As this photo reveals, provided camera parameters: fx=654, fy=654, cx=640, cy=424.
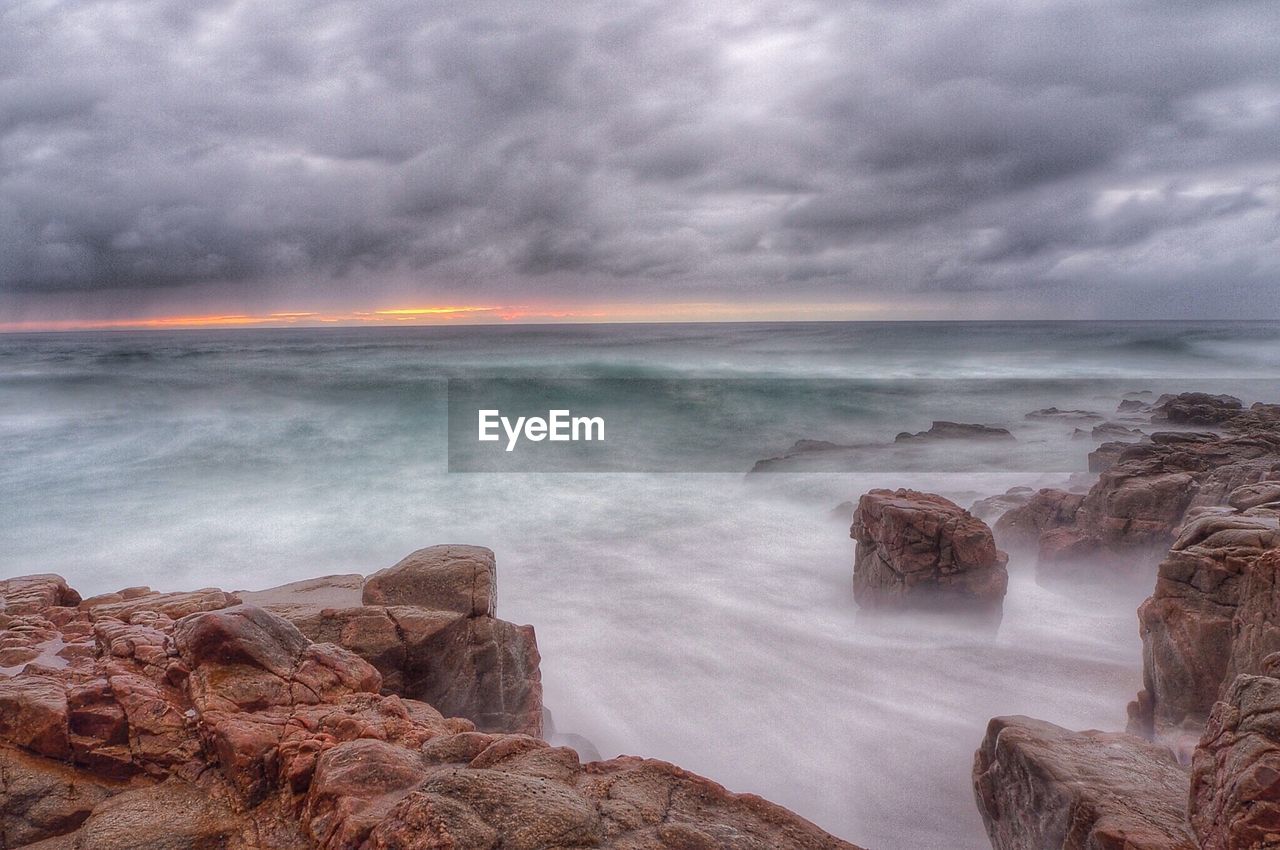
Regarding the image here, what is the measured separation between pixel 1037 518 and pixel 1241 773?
1194 centimetres

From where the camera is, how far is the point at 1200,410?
22.2 meters

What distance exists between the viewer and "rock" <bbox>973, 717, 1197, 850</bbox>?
14.9 ft

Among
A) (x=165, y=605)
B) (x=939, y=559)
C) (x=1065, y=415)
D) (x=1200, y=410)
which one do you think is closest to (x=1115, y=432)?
(x=1200, y=410)

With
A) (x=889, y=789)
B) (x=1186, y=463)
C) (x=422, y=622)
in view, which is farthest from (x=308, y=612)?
(x=1186, y=463)

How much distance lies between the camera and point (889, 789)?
8.52 meters

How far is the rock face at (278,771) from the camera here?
12.2 feet

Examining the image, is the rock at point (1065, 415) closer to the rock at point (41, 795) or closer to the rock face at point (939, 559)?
the rock face at point (939, 559)

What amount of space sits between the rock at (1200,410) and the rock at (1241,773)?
22.0 meters

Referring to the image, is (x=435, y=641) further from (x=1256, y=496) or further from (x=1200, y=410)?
(x=1200, y=410)

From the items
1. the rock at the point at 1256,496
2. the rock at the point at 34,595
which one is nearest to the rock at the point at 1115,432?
the rock at the point at 1256,496

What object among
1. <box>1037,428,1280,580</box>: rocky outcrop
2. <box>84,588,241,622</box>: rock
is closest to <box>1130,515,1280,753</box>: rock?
<box>1037,428,1280,580</box>: rocky outcrop

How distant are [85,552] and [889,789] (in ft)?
60.4

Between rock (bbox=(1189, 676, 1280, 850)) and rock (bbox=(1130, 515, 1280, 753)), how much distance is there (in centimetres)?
255

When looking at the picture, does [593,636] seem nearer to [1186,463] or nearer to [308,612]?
[308,612]
